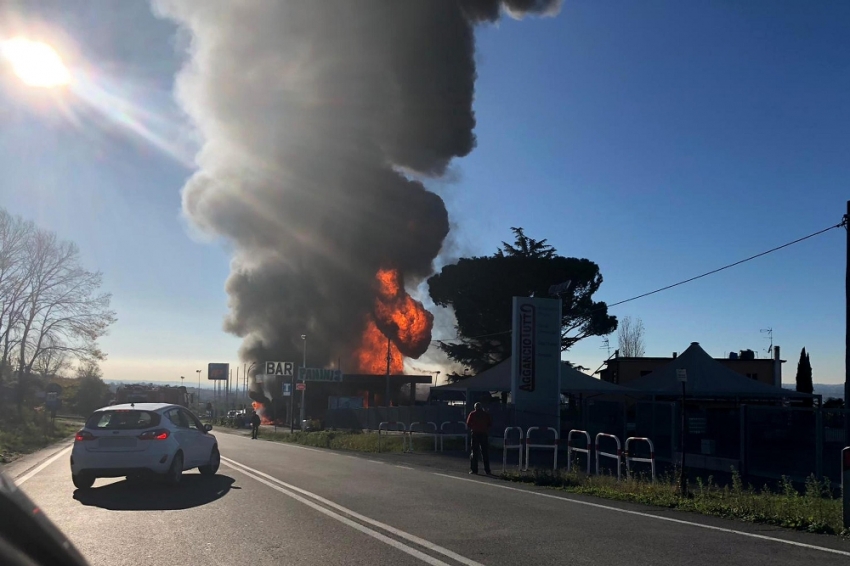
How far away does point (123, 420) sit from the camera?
11.6m

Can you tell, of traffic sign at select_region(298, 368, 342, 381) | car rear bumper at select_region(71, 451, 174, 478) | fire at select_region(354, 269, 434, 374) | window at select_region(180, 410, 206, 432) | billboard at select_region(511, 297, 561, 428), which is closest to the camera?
car rear bumper at select_region(71, 451, 174, 478)

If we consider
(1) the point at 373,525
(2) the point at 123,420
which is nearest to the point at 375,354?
(2) the point at 123,420

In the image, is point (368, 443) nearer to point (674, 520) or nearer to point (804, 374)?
point (674, 520)

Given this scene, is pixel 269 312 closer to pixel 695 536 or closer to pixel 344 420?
pixel 344 420

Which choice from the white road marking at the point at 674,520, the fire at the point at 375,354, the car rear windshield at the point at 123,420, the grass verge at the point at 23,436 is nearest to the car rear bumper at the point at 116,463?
the car rear windshield at the point at 123,420

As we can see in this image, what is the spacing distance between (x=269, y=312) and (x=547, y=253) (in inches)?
942

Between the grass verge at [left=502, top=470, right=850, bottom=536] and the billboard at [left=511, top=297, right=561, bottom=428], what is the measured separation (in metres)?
9.74

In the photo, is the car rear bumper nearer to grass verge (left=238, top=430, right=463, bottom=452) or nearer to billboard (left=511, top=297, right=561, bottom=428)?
billboard (left=511, top=297, right=561, bottom=428)

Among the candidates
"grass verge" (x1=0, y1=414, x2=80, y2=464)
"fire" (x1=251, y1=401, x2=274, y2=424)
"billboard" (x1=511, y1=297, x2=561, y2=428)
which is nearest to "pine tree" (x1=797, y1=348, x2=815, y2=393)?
"billboard" (x1=511, y1=297, x2=561, y2=428)

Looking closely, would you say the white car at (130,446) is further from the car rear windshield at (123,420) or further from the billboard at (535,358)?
the billboard at (535,358)

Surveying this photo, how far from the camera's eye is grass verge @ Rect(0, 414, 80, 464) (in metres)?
22.5

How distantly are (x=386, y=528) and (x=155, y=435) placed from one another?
196 inches

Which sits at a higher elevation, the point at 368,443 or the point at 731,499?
the point at 731,499

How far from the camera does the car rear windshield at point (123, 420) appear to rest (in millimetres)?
11523
